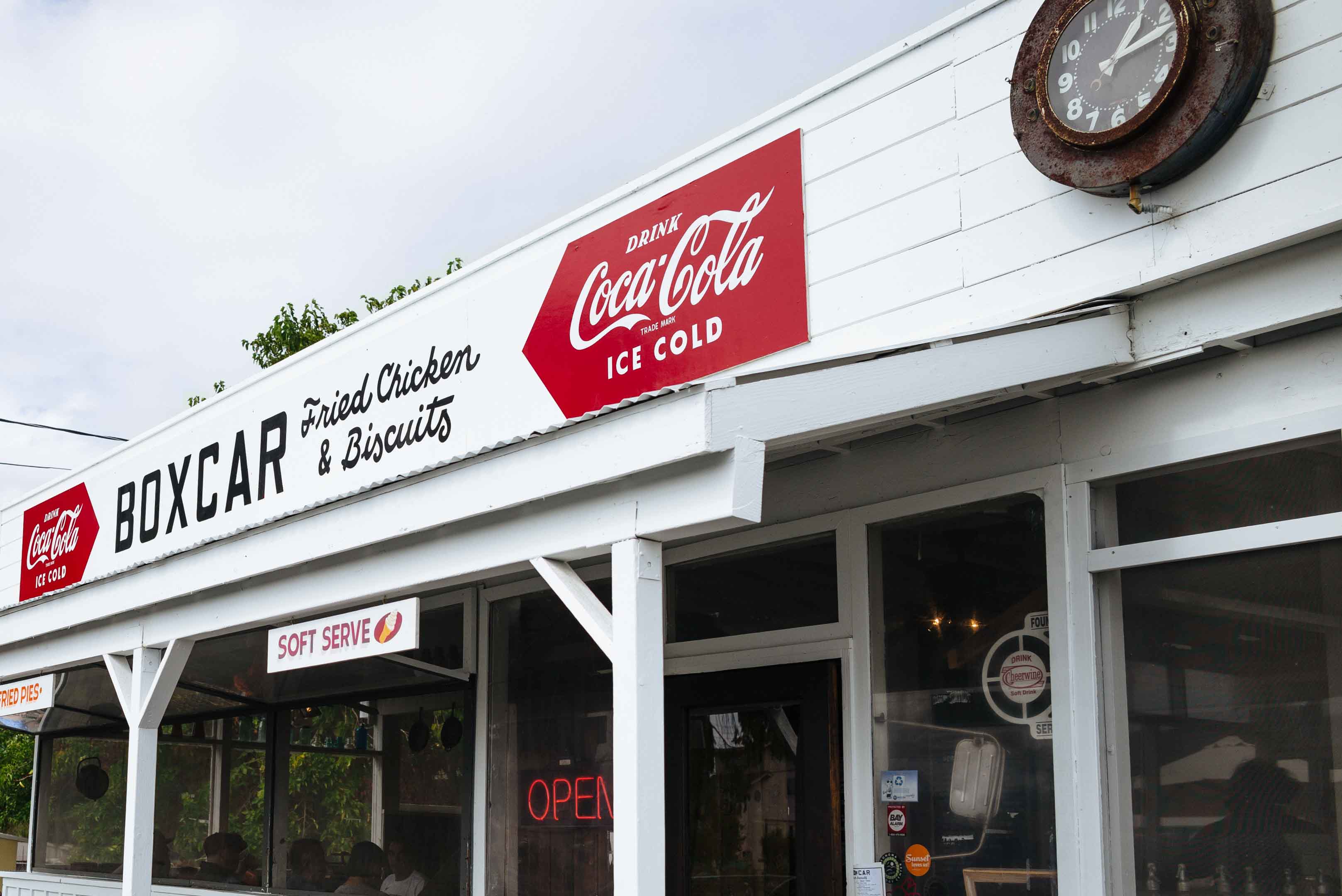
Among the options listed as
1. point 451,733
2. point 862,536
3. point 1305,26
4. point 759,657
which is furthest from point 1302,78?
point 451,733

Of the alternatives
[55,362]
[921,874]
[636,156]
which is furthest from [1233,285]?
[55,362]

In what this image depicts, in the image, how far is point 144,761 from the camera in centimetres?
775

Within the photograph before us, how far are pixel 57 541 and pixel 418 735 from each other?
4896mm

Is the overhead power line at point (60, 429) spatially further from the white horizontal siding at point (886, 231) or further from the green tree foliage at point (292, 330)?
the white horizontal siding at point (886, 231)

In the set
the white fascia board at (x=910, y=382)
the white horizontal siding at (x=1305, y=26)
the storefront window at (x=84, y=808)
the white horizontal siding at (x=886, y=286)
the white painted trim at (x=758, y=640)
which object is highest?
the white horizontal siding at (x=1305, y=26)

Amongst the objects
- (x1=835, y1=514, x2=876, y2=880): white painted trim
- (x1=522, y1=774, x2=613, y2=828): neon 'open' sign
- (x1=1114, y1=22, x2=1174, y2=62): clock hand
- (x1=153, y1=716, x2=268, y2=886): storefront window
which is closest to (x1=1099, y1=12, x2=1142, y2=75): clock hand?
(x1=1114, y1=22, x2=1174, y2=62): clock hand

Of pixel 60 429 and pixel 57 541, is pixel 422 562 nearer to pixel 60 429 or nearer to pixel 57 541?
pixel 57 541

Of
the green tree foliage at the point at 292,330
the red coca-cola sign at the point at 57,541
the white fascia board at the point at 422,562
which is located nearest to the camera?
the white fascia board at the point at 422,562

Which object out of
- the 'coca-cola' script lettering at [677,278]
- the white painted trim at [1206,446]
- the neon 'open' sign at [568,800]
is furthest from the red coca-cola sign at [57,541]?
the white painted trim at [1206,446]

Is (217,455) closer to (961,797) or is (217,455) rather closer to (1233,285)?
(961,797)

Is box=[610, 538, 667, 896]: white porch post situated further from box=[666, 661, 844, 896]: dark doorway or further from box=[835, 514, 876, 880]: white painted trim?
box=[666, 661, 844, 896]: dark doorway

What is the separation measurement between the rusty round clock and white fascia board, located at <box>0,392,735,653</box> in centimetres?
163

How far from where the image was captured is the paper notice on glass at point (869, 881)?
528 centimetres

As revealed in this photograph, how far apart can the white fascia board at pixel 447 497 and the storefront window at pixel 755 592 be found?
4.81 feet
